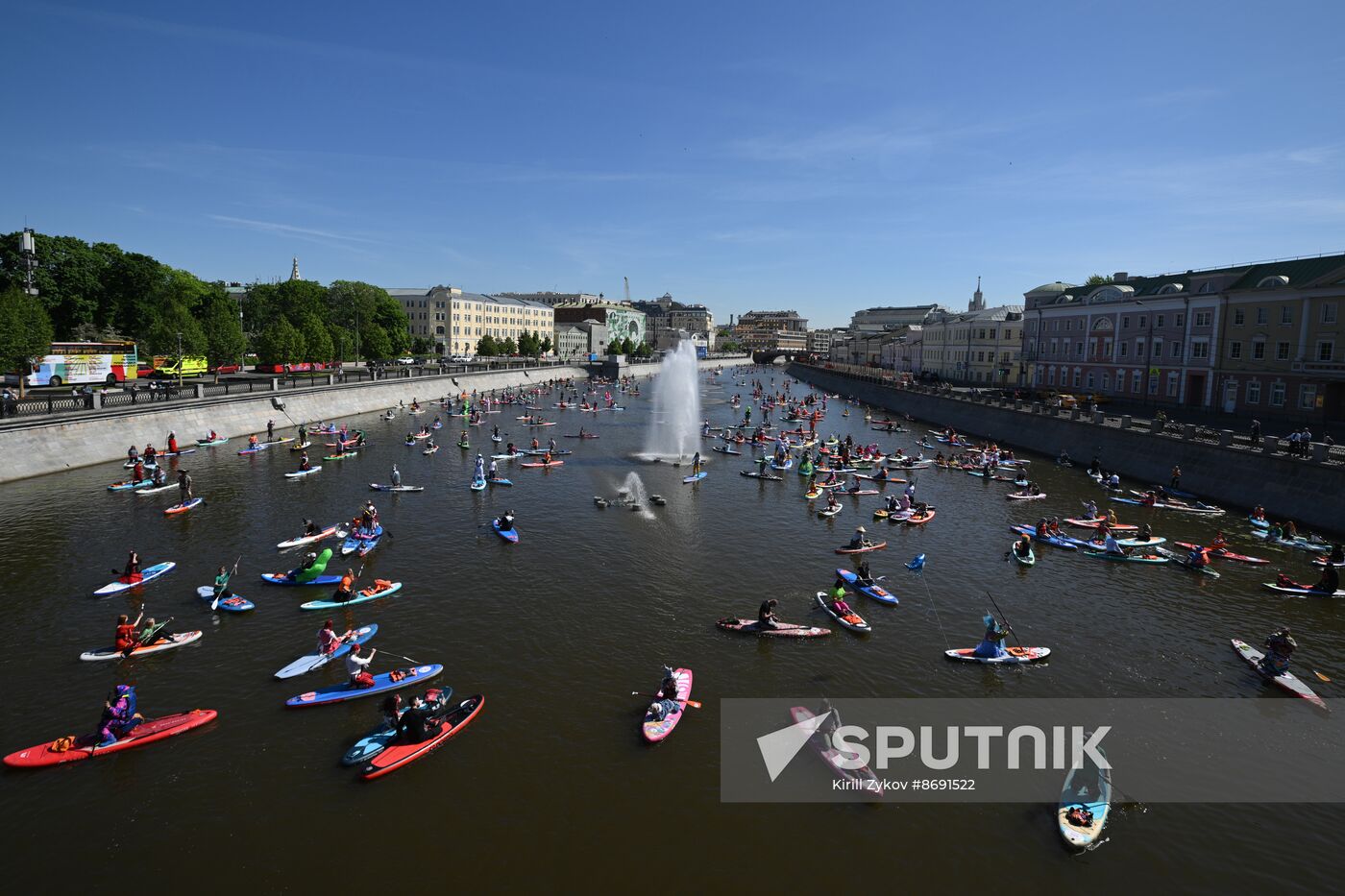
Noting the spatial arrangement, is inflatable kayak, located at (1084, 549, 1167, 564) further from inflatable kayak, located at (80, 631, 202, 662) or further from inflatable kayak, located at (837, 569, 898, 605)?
inflatable kayak, located at (80, 631, 202, 662)

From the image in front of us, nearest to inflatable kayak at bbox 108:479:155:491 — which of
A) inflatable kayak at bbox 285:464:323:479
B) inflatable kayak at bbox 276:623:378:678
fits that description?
inflatable kayak at bbox 285:464:323:479

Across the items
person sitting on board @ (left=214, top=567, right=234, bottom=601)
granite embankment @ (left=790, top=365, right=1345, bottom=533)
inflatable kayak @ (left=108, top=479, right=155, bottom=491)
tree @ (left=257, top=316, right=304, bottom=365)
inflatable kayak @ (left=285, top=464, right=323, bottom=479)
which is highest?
tree @ (left=257, top=316, right=304, bottom=365)

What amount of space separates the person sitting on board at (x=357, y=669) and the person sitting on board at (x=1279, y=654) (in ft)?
90.4

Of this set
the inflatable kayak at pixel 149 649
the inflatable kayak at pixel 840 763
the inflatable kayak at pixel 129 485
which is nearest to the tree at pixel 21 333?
the inflatable kayak at pixel 129 485

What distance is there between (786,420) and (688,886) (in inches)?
3305

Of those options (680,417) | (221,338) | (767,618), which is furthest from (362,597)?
(221,338)

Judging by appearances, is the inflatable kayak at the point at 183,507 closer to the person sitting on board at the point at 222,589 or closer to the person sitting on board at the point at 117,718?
the person sitting on board at the point at 222,589

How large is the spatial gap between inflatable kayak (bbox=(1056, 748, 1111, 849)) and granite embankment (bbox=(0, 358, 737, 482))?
5508cm

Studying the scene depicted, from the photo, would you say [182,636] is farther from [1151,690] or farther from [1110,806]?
Answer: [1151,690]

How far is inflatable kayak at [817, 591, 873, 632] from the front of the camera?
24562 millimetres

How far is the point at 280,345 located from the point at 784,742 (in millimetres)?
90655

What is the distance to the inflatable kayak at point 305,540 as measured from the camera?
3212cm

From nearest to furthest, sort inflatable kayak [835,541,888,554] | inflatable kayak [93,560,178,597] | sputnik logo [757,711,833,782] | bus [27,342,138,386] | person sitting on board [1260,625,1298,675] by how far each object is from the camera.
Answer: sputnik logo [757,711,833,782], person sitting on board [1260,625,1298,675], inflatable kayak [93,560,178,597], inflatable kayak [835,541,888,554], bus [27,342,138,386]

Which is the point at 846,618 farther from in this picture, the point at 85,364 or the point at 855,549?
the point at 85,364
